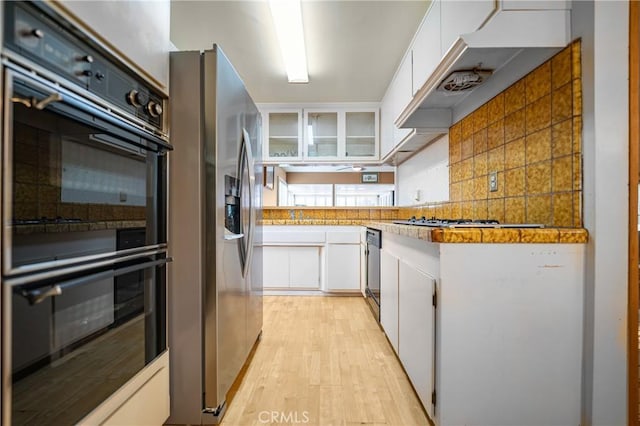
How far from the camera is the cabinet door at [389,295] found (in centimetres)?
183

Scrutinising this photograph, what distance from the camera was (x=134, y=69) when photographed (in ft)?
3.32

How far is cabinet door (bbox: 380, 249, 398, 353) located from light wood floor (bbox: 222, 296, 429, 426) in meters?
0.15

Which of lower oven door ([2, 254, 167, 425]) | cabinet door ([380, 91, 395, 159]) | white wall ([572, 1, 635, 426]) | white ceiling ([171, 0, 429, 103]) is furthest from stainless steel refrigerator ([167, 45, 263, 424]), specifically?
cabinet door ([380, 91, 395, 159])

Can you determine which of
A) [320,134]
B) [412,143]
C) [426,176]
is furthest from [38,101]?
[320,134]

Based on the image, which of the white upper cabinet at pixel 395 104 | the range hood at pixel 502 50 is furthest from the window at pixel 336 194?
the range hood at pixel 502 50

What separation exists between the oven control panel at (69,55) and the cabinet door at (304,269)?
2510mm

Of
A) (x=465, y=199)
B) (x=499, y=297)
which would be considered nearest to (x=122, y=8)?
(x=499, y=297)

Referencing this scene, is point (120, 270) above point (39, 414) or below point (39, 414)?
above

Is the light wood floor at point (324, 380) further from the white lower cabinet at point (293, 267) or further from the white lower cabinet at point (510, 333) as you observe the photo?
the white lower cabinet at point (293, 267)

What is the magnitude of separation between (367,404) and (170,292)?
1050 millimetres

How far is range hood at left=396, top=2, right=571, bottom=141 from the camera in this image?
122 centimetres

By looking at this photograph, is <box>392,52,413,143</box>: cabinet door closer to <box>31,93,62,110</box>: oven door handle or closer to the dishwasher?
the dishwasher

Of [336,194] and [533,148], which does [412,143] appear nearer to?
[533,148]

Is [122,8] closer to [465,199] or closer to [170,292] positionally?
[170,292]
